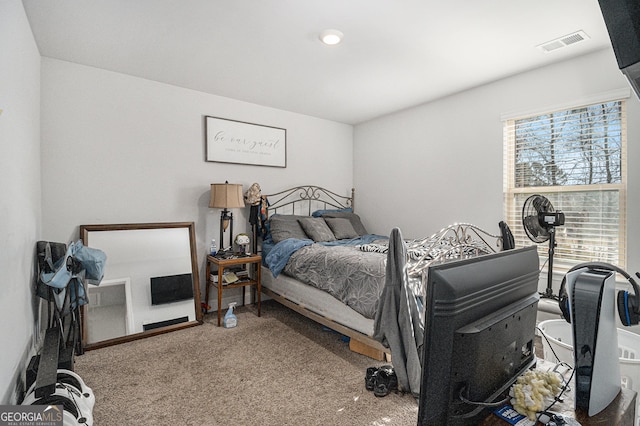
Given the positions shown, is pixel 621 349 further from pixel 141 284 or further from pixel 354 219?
pixel 141 284

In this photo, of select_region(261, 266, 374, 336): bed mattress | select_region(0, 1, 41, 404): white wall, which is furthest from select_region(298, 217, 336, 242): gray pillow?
select_region(0, 1, 41, 404): white wall

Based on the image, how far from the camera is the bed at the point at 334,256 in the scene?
8.03 ft

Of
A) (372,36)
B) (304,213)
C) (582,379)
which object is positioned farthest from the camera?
(304,213)

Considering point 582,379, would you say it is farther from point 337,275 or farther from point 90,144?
point 90,144

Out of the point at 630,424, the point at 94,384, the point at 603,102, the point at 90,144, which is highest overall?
the point at 603,102

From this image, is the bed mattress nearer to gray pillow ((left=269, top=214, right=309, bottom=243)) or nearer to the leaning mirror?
gray pillow ((left=269, top=214, right=309, bottom=243))

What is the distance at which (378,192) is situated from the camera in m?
4.64

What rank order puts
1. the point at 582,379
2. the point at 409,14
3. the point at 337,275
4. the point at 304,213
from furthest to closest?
the point at 304,213
the point at 337,275
the point at 409,14
the point at 582,379

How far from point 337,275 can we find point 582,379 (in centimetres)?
199

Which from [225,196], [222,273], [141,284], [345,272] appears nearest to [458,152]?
[345,272]

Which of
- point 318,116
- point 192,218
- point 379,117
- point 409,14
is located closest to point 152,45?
point 192,218

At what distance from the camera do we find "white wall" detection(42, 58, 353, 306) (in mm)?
2869

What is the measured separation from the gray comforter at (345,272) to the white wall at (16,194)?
6.59 ft

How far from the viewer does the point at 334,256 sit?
294cm
